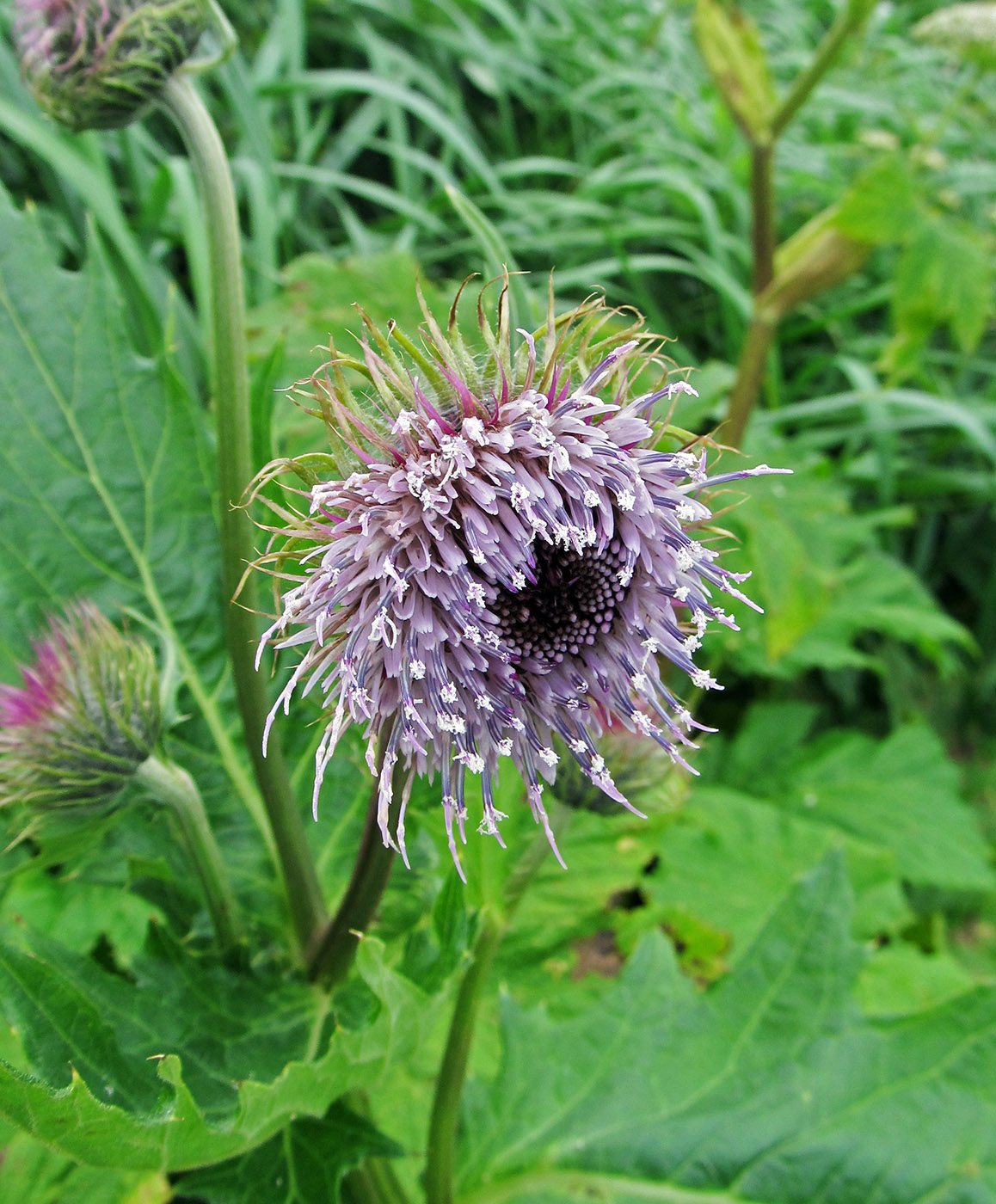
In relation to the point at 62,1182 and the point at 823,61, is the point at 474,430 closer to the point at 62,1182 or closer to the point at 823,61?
the point at 62,1182

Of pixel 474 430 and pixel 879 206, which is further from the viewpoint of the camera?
pixel 879 206

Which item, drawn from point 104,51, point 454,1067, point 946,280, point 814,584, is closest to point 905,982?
point 814,584

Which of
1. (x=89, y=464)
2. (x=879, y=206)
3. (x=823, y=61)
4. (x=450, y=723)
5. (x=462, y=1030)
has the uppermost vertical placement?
(x=823, y=61)

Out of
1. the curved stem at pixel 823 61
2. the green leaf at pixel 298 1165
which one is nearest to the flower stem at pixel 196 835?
the green leaf at pixel 298 1165

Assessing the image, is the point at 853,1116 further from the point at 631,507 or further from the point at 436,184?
the point at 436,184

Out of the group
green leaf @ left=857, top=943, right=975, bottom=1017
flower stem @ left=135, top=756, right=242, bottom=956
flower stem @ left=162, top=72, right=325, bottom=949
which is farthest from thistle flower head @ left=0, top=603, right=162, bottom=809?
green leaf @ left=857, top=943, right=975, bottom=1017

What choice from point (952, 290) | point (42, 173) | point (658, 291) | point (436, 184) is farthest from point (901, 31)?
point (42, 173)
